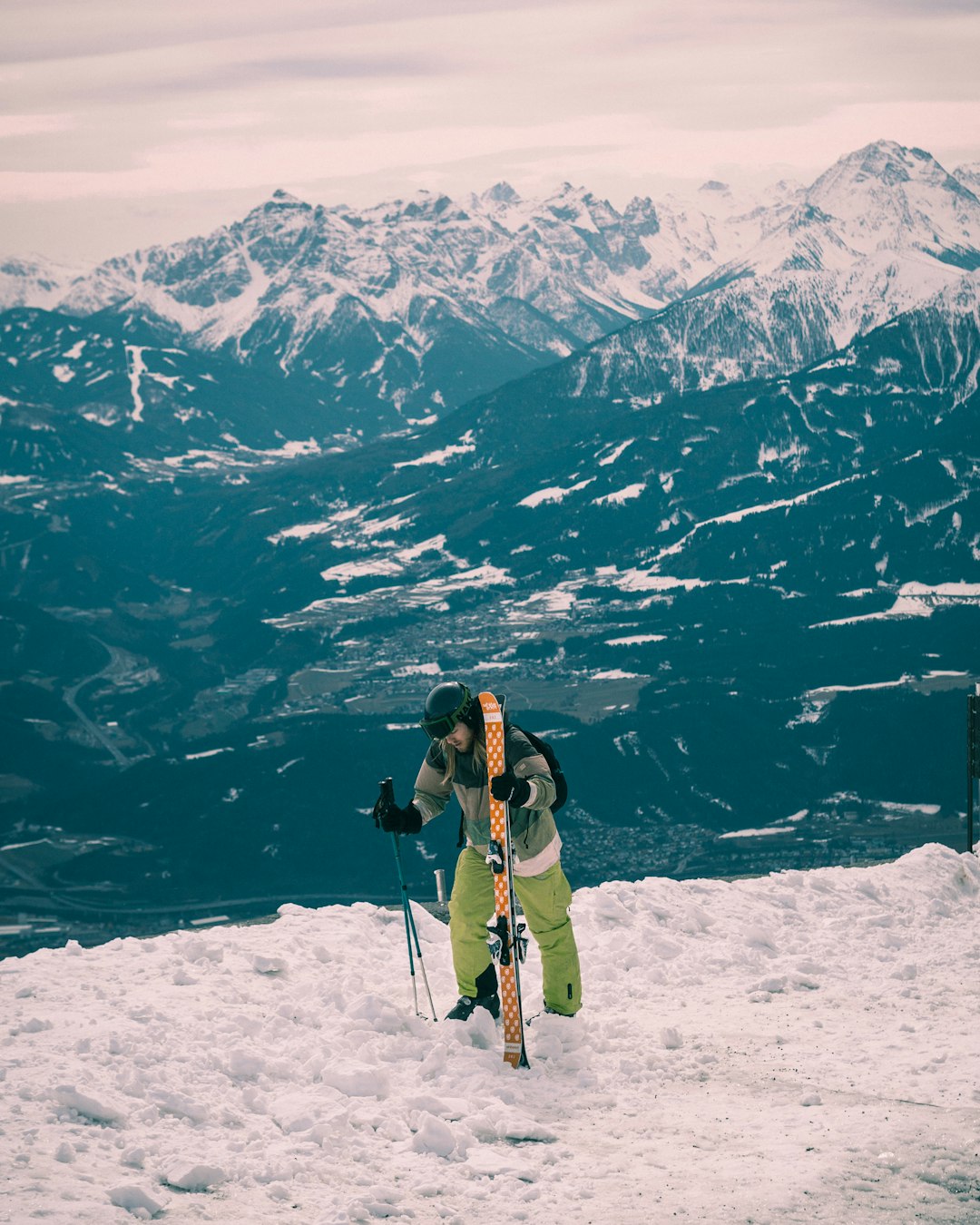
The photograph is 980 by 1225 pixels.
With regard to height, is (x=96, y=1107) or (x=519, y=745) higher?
(x=519, y=745)

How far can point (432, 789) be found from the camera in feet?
52.1

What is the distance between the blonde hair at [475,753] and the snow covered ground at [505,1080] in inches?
101

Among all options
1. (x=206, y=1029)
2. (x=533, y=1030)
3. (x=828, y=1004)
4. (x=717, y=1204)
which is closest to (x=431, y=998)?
(x=533, y=1030)

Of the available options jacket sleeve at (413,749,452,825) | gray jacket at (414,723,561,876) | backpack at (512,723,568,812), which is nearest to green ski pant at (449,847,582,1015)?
gray jacket at (414,723,561,876)

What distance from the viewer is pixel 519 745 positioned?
15.2m

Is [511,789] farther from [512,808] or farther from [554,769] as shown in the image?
[554,769]

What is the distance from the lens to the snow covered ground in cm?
1191

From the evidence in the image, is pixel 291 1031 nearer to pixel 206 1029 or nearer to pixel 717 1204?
pixel 206 1029

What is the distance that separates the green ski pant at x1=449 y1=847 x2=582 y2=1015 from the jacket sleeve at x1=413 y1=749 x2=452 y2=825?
58cm

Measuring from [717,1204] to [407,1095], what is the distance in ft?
10.7

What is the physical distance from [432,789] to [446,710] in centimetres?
123

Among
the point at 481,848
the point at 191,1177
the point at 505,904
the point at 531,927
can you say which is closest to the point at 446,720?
the point at 481,848

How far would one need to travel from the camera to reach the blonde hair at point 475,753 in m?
15.5

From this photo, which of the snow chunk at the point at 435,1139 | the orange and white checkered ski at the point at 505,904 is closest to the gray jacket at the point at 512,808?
the orange and white checkered ski at the point at 505,904
